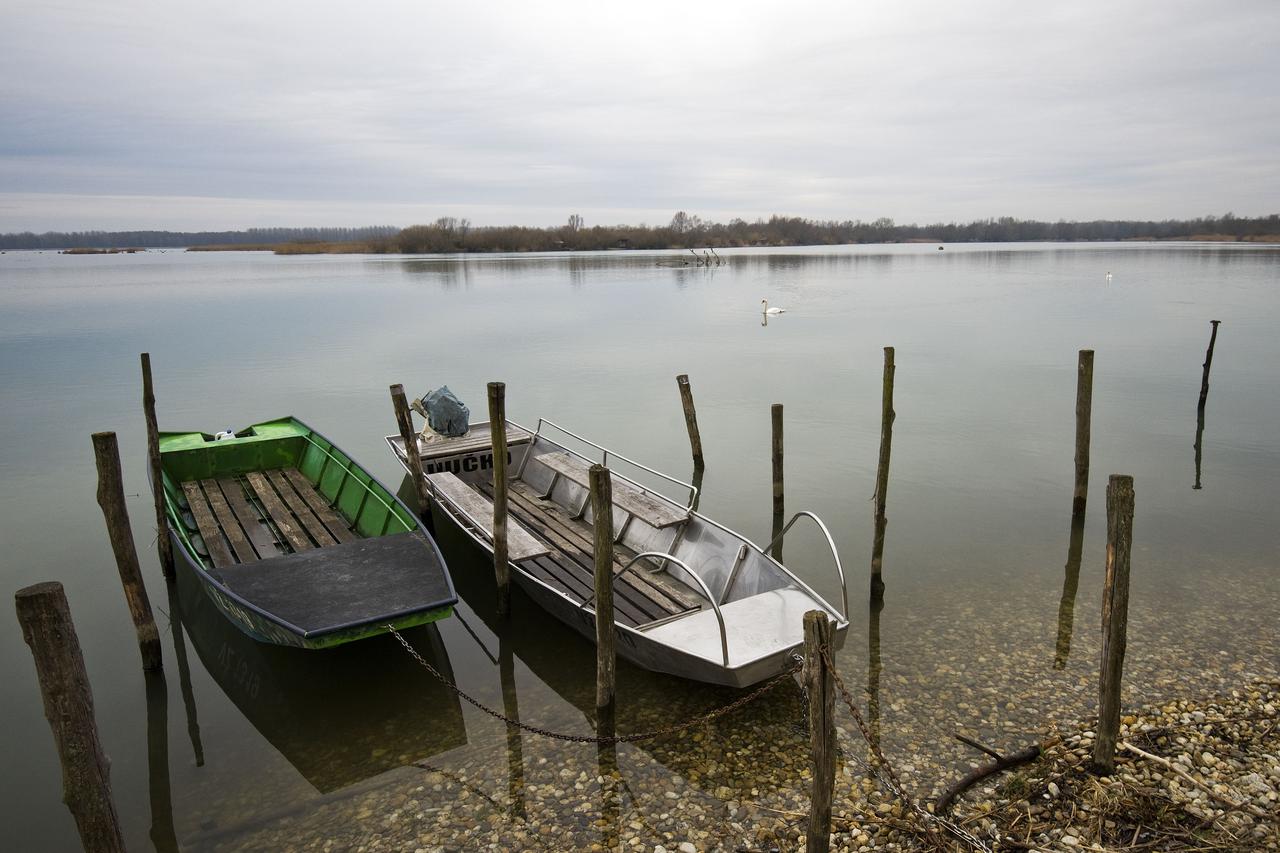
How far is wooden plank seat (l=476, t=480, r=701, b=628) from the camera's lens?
9398 millimetres

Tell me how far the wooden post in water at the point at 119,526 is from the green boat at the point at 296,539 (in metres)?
0.64

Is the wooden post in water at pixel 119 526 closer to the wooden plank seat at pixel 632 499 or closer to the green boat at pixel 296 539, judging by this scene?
the green boat at pixel 296 539

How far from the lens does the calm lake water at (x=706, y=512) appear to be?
24.6 feet

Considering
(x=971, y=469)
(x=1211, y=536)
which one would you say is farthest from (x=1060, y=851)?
(x=971, y=469)

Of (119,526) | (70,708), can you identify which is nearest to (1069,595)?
(70,708)

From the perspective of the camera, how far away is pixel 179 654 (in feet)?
33.5

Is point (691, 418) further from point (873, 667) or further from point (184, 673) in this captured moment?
point (184, 673)

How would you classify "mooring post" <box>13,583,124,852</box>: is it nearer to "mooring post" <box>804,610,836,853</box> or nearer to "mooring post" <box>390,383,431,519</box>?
"mooring post" <box>804,610,836,853</box>

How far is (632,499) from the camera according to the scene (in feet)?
37.7

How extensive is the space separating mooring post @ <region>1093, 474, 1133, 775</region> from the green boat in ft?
19.9

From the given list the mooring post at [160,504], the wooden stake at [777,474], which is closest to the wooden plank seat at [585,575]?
the wooden stake at [777,474]

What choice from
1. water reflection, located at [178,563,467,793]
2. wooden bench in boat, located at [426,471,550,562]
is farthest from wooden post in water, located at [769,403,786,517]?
water reflection, located at [178,563,467,793]

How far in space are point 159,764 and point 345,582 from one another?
245cm

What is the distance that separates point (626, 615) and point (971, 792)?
4.08 metres
